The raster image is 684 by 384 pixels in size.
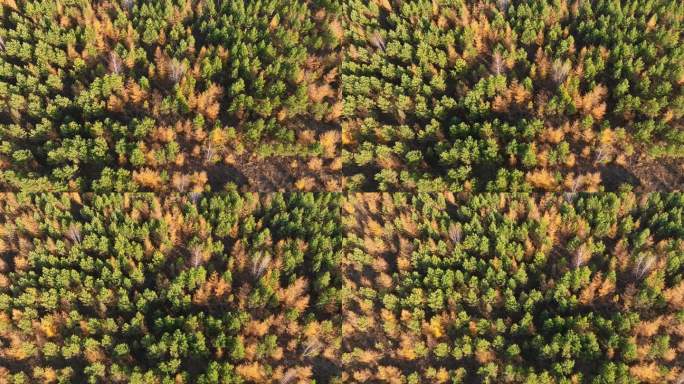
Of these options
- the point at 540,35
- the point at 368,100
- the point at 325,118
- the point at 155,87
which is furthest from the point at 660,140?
the point at 155,87

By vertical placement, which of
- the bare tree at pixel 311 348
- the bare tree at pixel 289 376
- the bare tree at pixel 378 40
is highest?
the bare tree at pixel 378 40

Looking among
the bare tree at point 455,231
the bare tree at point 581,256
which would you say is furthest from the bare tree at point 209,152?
the bare tree at point 581,256

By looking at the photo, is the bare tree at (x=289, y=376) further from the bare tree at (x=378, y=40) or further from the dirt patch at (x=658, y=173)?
the dirt patch at (x=658, y=173)

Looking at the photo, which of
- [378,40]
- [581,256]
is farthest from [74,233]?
[581,256]

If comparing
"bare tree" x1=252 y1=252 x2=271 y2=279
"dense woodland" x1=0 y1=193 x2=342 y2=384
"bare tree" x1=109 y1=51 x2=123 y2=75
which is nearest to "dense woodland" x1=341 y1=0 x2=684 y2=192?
"dense woodland" x1=0 y1=193 x2=342 y2=384

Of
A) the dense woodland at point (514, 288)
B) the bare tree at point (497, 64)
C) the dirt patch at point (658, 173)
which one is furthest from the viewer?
the bare tree at point (497, 64)

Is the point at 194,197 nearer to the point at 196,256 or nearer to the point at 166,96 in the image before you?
the point at 196,256
